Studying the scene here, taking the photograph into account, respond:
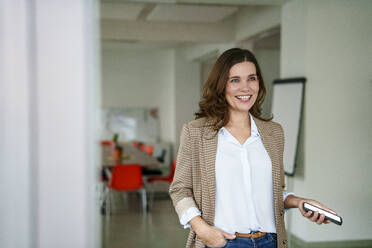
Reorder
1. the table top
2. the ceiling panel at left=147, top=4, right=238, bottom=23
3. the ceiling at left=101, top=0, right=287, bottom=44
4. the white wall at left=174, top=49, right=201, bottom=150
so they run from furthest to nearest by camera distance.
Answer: the white wall at left=174, top=49, right=201, bottom=150
the table top
the ceiling at left=101, top=0, right=287, bottom=44
the ceiling panel at left=147, top=4, right=238, bottom=23

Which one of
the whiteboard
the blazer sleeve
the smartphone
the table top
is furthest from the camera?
the table top

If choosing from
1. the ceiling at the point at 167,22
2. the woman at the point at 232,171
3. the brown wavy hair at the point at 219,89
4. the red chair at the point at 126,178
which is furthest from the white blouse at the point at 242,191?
the red chair at the point at 126,178

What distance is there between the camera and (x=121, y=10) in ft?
18.9

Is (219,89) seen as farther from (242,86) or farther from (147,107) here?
(147,107)

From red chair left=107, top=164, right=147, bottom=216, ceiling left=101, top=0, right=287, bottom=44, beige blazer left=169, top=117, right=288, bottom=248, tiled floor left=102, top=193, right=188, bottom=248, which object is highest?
ceiling left=101, top=0, right=287, bottom=44

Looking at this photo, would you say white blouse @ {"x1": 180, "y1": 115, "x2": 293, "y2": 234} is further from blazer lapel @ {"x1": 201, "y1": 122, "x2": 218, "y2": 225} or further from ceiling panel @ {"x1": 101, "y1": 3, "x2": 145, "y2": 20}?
ceiling panel @ {"x1": 101, "y1": 3, "x2": 145, "y2": 20}

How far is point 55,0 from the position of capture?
62 centimetres

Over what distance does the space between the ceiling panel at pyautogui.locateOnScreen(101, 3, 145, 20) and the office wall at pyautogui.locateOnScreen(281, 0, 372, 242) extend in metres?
2.08

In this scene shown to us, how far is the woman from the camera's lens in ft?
5.02

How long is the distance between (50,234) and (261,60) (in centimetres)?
742

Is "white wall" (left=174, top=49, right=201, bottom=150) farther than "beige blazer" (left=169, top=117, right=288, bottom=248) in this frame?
Yes

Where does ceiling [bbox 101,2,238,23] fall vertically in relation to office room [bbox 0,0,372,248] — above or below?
above

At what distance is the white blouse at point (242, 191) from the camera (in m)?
1.53

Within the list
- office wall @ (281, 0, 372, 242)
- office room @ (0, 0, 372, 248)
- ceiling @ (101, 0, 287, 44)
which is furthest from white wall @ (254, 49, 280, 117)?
office wall @ (281, 0, 372, 242)
